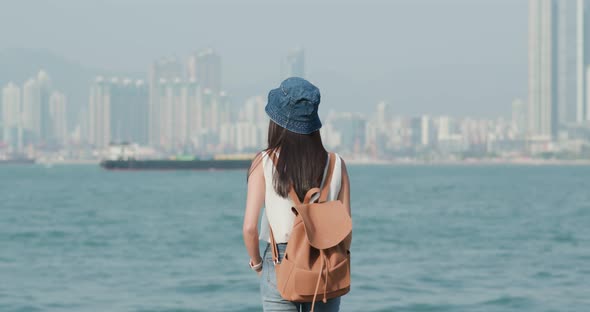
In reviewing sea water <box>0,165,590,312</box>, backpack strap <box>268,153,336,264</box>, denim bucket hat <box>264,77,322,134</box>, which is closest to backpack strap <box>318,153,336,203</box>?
backpack strap <box>268,153,336,264</box>

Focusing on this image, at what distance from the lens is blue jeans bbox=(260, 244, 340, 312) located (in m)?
3.77

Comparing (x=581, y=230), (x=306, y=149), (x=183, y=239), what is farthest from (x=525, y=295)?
(x=581, y=230)

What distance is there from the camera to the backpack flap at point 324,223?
363cm

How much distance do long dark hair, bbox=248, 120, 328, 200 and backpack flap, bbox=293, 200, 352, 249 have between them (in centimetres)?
11

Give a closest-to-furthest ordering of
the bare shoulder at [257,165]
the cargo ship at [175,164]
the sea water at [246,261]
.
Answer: the bare shoulder at [257,165], the sea water at [246,261], the cargo ship at [175,164]

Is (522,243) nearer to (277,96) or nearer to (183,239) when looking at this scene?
(183,239)

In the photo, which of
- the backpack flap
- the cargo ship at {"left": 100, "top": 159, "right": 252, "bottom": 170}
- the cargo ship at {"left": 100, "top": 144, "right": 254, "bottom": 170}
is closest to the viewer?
the backpack flap

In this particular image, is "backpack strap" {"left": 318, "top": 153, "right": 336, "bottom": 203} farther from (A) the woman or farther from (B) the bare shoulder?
(B) the bare shoulder

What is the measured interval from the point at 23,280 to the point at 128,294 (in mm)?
2594

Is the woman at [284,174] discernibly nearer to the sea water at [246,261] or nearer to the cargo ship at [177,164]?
the sea water at [246,261]

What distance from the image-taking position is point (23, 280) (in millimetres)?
14000

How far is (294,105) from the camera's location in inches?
149

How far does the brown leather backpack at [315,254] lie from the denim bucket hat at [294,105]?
0.98ft

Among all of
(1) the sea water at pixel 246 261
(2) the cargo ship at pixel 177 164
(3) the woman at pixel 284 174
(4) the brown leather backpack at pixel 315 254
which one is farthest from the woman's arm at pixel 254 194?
(2) the cargo ship at pixel 177 164
